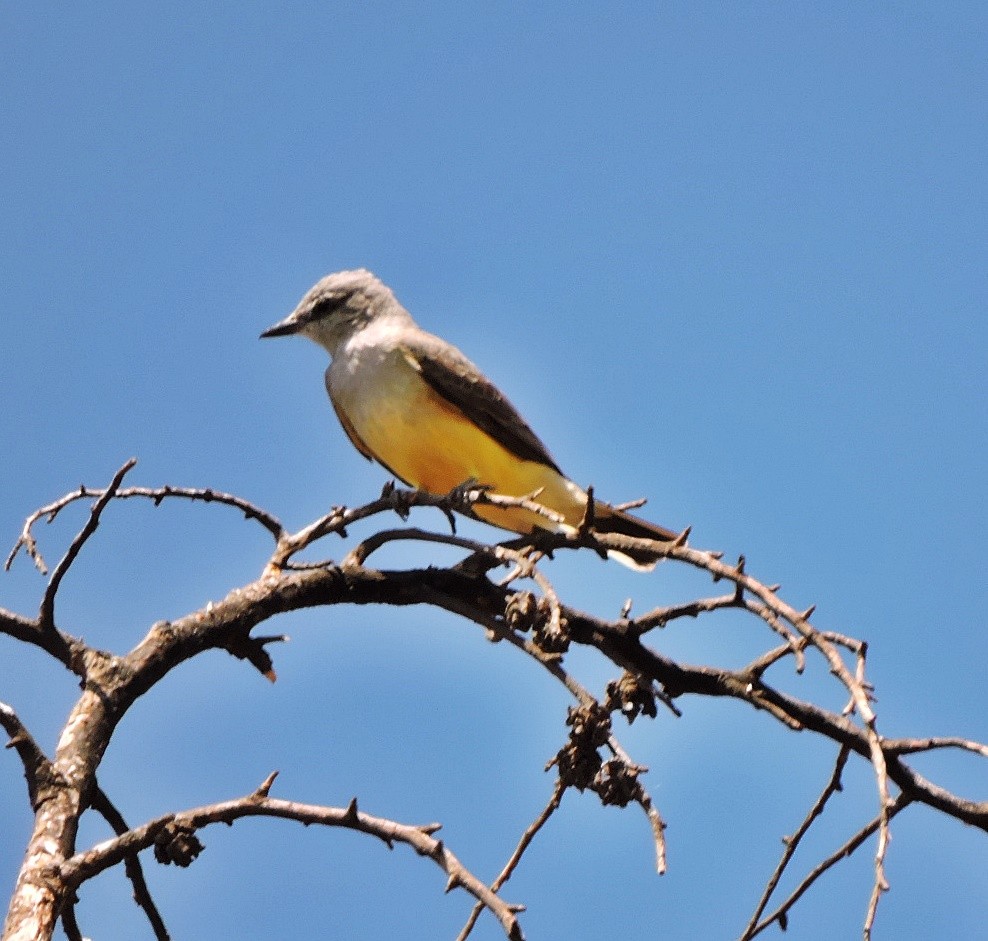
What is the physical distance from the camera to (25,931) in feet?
9.88

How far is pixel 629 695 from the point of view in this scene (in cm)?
344

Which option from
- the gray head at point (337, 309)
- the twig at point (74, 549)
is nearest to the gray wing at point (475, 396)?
the gray head at point (337, 309)

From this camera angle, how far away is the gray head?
725 cm

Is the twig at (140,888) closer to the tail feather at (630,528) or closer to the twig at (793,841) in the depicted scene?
the twig at (793,841)

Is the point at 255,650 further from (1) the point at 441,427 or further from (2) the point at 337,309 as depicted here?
(2) the point at 337,309

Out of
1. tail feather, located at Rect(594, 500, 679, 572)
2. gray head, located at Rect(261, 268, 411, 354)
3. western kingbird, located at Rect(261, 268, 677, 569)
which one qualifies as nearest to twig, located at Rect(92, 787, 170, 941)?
western kingbird, located at Rect(261, 268, 677, 569)

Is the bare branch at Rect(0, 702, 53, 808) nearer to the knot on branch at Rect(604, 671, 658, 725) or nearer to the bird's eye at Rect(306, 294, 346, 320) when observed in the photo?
the knot on branch at Rect(604, 671, 658, 725)

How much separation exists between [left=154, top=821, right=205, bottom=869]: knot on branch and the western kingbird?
2.85 metres

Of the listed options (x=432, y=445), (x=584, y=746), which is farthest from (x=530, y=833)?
(x=432, y=445)

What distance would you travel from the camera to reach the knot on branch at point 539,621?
3.22m

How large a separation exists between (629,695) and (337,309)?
169 inches

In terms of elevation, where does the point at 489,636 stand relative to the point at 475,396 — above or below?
below

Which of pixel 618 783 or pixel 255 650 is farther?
pixel 255 650

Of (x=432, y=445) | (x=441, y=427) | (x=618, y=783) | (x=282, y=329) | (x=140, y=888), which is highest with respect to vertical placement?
(x=282, y=329)
